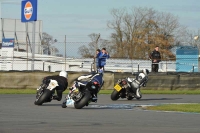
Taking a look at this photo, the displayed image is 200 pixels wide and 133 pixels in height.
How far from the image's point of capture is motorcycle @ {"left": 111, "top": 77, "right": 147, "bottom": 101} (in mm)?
20109

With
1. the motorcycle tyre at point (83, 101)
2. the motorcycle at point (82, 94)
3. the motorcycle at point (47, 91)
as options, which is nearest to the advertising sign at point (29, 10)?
the motorcycle at point (47, 91)

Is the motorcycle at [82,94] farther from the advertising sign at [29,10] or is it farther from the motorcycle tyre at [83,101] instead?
the advertising sign at [29,10]

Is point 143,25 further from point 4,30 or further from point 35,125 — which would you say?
point 35,125

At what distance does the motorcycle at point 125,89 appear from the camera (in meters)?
20.1

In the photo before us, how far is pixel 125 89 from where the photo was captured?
2028 centimetres

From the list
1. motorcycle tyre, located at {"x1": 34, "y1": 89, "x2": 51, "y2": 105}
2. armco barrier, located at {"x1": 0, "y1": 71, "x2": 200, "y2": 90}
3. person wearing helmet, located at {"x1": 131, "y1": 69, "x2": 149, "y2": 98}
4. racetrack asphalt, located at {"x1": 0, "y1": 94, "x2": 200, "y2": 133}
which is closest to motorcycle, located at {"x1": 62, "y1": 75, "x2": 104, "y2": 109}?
racetrack asphalt, located at {"x1": 0, "y1": 94, "x2": 200, "y2": 133}

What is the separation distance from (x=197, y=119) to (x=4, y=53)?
34.1m

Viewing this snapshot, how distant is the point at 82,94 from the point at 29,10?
20.1m

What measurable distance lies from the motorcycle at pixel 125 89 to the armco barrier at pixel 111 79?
648cm

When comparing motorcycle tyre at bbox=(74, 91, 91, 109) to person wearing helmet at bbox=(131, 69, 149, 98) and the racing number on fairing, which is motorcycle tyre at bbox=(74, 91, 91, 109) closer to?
the racing number on fairing

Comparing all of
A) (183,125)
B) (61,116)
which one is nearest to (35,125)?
(61,116)

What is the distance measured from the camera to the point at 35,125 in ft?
35.8

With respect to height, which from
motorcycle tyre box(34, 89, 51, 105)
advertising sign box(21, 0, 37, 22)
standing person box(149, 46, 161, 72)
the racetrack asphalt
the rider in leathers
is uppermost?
advertising sign box(21, 0, 37, 22)

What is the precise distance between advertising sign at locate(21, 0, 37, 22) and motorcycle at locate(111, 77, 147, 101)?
15.0 m
